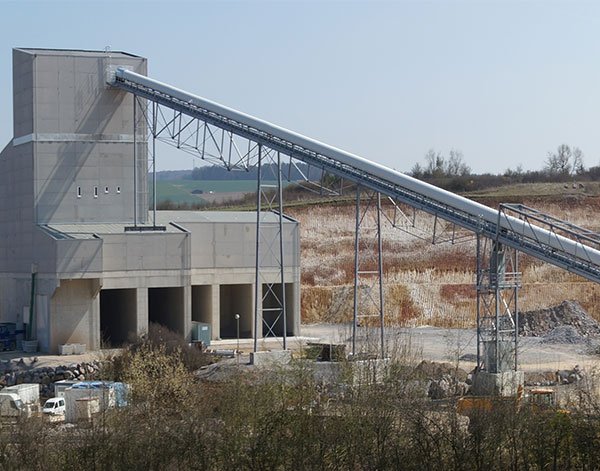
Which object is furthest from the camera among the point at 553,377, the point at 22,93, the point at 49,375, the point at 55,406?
the point at 22,93

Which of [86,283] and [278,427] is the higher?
[86,283]

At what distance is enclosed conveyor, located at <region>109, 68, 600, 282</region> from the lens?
4025 cm

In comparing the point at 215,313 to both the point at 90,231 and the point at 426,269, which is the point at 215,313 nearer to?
the point at 90,231

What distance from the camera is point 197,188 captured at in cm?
18112

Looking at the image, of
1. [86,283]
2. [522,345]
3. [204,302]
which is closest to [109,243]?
[86,283]

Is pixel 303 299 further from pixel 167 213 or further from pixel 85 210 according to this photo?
pixel 85 210

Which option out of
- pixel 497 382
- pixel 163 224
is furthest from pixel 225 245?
pixel 497 382

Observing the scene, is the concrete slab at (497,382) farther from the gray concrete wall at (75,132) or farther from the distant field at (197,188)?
the distant field at (197,188)

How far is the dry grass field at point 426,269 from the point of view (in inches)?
2884

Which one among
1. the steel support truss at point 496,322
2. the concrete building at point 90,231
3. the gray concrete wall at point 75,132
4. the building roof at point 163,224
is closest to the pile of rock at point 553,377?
the steel support truss at point 496,322

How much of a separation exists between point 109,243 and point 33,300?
4385 mm

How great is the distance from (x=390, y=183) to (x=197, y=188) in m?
Answer: 137

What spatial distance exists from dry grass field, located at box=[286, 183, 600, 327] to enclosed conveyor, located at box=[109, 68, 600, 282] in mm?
10820

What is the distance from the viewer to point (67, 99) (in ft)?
184
